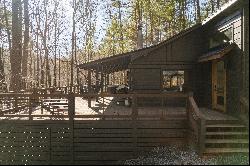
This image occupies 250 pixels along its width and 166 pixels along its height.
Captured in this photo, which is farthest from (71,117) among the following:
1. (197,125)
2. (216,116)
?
(216,116)

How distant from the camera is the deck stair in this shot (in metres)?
10.1

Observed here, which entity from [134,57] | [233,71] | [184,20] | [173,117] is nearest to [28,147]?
[173,117]

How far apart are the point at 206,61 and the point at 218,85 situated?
1340 millimetres

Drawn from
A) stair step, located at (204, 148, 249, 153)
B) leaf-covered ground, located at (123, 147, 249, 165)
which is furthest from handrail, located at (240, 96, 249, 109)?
leaf-covered ground, located at (123, 147, 249, 165)

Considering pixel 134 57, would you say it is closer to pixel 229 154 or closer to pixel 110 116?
pixel 110 116

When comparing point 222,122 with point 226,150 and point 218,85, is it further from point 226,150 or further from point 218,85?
point 218,85

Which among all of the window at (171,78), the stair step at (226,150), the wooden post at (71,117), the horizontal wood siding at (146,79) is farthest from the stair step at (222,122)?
the window at (171,78)

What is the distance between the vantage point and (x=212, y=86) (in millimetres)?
14531

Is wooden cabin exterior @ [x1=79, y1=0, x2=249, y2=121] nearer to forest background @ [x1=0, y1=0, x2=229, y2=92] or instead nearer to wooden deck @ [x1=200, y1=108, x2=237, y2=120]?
wooden deck @ [x1=200, y1=108, x2=237, y2=120]

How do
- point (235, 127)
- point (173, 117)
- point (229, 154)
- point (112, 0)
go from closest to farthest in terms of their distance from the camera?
point (229, 154) → point (235, 127) → point (173, 117) → point (112, 0)

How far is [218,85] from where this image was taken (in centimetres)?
1389

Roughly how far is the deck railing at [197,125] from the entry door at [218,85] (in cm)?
230

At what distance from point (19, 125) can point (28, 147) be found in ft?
2.78

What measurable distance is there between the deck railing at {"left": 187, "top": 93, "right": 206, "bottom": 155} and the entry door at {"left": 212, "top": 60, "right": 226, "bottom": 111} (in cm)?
230
